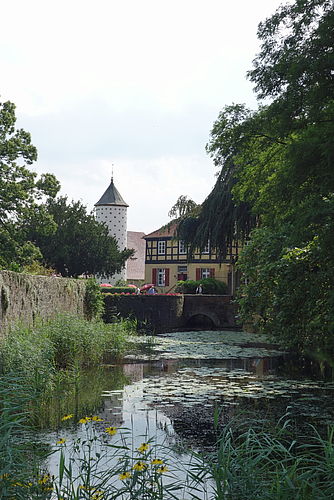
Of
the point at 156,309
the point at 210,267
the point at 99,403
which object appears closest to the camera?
the point at 99,403

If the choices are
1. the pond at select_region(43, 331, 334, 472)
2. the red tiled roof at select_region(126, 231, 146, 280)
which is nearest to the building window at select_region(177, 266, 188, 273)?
the red tiled roof at select_region(126, 231, 146, 280)

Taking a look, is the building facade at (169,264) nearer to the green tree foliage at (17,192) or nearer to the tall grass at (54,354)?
the green tree foliage at (17,192)

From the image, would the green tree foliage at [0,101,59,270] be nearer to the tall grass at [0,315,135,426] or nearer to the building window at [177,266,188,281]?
the tall grass at [0,315,135,426]

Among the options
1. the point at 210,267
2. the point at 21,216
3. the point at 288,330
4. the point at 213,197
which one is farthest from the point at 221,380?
the point at 210,267

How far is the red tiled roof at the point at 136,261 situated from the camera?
6838 cm

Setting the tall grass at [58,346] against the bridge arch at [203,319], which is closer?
the tall grass at [58,346]

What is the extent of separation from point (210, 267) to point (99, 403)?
39.8 metres

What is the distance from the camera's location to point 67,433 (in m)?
8.06

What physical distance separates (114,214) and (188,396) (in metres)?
56.6

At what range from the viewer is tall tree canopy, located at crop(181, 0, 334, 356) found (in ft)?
31.7

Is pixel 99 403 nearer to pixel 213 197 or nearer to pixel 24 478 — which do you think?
pixel 24 478

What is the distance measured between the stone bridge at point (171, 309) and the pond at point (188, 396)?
11.5 m

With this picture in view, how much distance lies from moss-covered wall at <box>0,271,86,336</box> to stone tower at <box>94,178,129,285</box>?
45.0m

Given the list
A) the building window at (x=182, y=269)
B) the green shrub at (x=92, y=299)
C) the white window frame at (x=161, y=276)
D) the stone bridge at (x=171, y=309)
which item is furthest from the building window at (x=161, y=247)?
the green shrub at (x=92, y=299)
